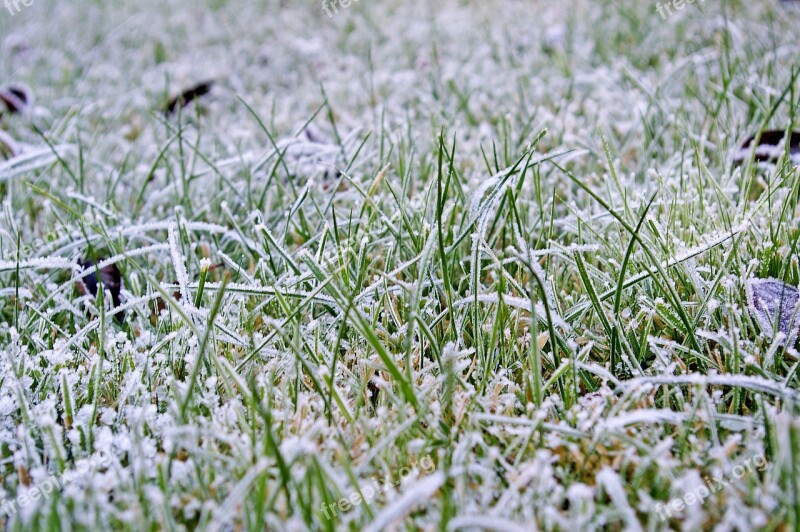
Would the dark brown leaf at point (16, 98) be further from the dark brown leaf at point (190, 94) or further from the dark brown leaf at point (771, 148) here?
the dark brown leaf at point (771, 148)

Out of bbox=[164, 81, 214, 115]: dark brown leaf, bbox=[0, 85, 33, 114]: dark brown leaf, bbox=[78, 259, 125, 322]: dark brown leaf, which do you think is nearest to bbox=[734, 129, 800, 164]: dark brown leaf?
bbox=[78, 259, 125, 322]: dark brown leaf

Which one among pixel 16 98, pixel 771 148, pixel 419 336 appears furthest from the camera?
pixel 16 98

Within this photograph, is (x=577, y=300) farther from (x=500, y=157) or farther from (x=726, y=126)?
(x=726, y=126)

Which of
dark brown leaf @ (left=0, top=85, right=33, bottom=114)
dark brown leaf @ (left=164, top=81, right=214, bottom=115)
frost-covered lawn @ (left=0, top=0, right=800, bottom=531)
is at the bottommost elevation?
frost-covered lawn @ (left=0, top=0, right=800, bottom=531)

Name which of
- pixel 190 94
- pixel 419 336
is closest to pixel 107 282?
pixel 419 336

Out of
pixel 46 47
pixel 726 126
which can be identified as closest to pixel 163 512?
pixel 726 126

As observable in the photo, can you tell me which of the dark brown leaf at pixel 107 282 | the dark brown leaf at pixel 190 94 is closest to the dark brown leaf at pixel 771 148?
the dark brown leaf at pixel 107 282

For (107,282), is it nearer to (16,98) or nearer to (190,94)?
(190,94)

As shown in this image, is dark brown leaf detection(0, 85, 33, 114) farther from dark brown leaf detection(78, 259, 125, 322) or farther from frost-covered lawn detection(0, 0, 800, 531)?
dark brown leaf detection(78, 259, 125, 322)
